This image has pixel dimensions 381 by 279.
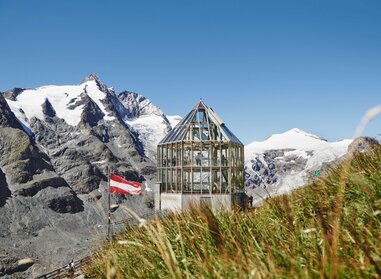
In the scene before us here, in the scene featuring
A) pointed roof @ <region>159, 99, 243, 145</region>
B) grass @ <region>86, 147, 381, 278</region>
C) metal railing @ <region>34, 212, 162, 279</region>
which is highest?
pointed roof @ <region>159, 99, 243, 145</region>

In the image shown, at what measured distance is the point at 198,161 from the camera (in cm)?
2681

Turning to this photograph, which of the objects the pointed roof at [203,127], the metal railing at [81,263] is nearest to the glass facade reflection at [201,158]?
the pointed roof at [203,127]

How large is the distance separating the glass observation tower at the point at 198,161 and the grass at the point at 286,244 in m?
18.9

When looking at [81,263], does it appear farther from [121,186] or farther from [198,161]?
[198,161]

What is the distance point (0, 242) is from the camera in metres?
112

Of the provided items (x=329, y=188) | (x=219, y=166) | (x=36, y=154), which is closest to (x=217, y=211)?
(x=329, y=188)

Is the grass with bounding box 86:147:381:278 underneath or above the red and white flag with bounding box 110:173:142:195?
above

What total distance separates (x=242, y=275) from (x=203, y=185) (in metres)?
24.4

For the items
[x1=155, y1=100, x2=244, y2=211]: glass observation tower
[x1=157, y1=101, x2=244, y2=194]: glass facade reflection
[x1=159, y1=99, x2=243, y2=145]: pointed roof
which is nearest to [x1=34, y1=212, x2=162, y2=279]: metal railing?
[x1=155, y1=100, x2=244, y2=211]: glass observation tower

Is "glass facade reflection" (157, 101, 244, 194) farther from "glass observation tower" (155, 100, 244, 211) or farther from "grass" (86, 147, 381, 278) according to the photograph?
"grass" (86, 147, 381, 278)

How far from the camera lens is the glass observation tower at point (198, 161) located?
25580 millimetres

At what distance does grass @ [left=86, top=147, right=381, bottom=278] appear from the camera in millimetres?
2393

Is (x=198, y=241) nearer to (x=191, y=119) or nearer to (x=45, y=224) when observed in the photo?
(x=191, y=119)

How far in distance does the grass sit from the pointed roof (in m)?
20.8
